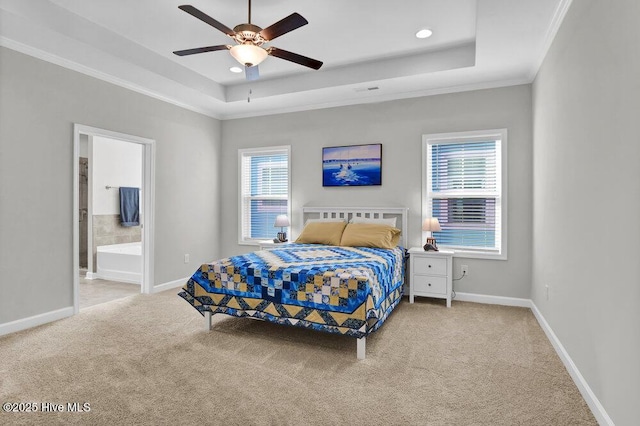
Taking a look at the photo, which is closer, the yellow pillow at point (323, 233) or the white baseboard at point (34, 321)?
the white baseboard at point (34, 321)

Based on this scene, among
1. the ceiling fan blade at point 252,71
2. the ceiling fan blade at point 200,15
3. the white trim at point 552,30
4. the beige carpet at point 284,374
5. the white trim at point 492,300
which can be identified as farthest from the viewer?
the white trim at point 492,300

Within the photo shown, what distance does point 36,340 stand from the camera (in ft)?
9.98

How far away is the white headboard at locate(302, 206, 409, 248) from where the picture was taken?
15.2 feet

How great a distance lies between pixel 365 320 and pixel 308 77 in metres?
3.21

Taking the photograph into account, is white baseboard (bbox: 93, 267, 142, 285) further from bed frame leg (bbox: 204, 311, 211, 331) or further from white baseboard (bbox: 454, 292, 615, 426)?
white baseboard (bbox: 454, 292, 615, 426)

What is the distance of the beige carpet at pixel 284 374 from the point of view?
6.59 feet

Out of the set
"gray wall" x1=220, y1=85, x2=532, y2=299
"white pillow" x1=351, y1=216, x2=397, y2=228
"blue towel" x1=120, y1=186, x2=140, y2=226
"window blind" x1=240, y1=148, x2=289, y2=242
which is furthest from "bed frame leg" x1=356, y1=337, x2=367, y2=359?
"blue towel" x1=120, y1=186, x2=140, y2=226

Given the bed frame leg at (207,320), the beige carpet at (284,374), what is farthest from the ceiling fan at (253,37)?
the beige carpet at (284,374)

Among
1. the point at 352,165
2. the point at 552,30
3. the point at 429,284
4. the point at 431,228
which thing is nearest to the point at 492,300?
the point at 429,284

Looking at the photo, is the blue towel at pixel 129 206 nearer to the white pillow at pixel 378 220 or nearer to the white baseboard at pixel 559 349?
the white pillow at pixel 378 220

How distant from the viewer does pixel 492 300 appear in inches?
167

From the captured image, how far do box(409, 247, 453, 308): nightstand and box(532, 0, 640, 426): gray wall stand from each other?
113 centimetres

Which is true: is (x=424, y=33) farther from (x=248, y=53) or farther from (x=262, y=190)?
(x=262, y=190)

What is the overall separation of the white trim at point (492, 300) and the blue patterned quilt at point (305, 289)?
1.18 meters
